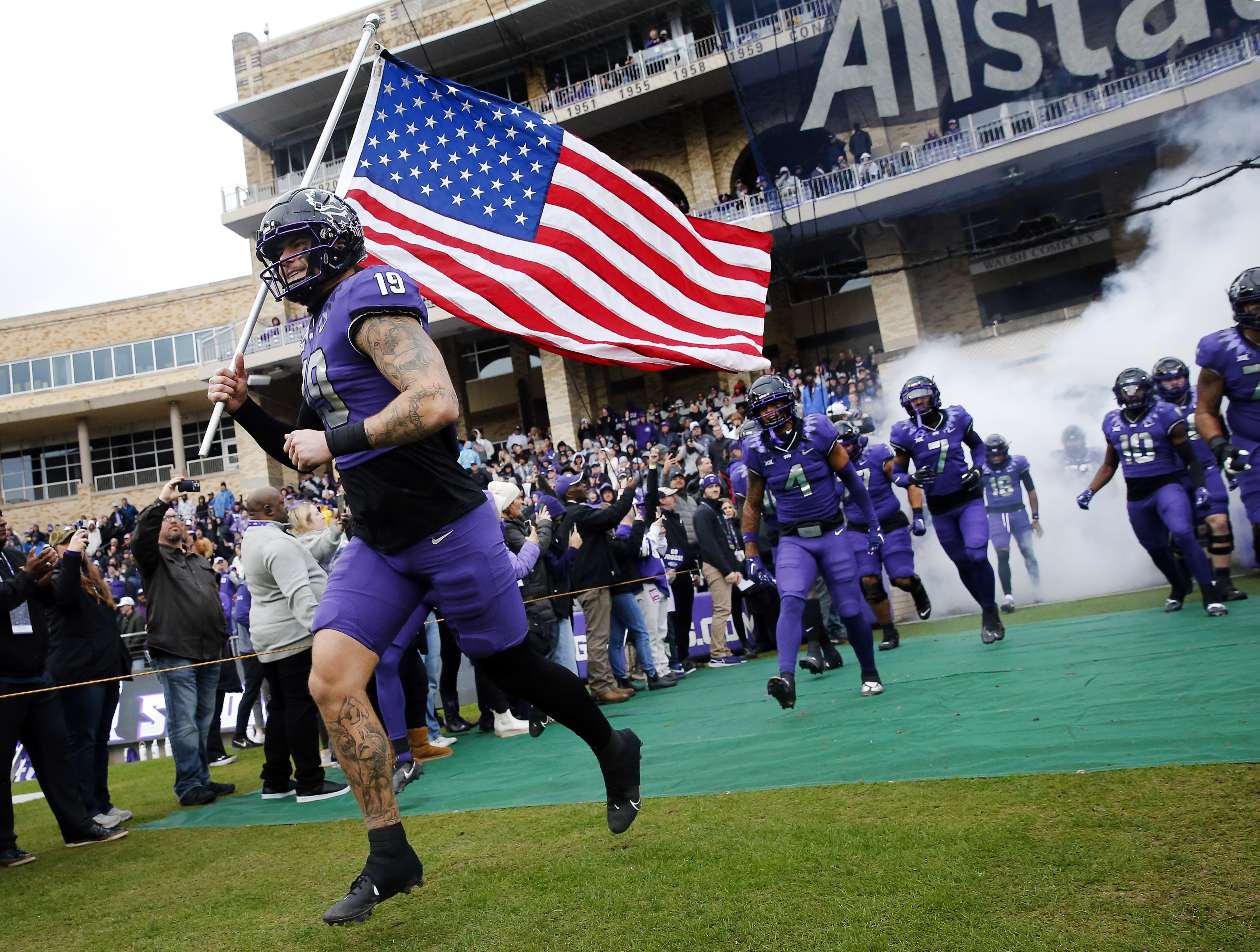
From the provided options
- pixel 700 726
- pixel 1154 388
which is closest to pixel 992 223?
pixel 1154 388

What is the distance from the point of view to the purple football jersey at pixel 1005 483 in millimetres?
12266

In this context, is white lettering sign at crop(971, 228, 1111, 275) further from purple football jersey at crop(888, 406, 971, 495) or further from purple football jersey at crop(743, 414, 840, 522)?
purple football jersey at crop(743, 414, 840, 522)

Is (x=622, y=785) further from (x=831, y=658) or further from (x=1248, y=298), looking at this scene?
(x=831, y=658)

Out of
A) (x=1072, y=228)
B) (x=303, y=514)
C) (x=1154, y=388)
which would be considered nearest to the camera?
(x=303, y=514)

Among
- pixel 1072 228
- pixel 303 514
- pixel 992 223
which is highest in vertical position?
pixel 992 223

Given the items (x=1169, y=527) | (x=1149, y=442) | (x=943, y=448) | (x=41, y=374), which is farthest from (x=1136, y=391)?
(x=41, y=374)

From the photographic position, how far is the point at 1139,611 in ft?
30.1

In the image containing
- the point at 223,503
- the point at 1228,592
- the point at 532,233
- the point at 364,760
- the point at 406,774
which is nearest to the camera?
the point at 364,760

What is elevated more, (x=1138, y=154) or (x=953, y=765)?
(x=1138, y=154)

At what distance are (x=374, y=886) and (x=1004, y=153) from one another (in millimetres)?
25958

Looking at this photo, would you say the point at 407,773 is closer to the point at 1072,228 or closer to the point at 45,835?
the point at 45,835

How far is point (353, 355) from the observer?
11.2 feet

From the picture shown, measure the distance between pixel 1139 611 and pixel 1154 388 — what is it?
6.83 feet

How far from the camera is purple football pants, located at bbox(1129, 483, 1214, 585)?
8.37 metres
